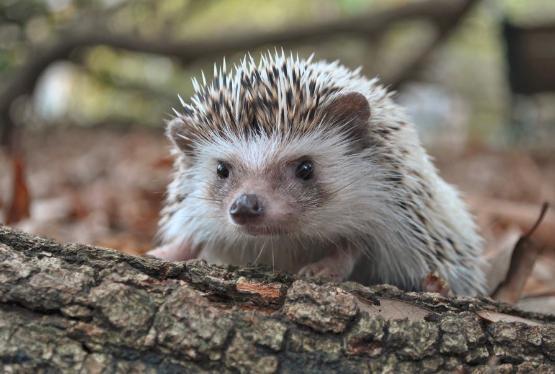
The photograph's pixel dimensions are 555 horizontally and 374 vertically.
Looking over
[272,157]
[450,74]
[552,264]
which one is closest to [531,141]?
[450,74]

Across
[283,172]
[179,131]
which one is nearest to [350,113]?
[283,172]

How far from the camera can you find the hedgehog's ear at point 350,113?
12.5 feet

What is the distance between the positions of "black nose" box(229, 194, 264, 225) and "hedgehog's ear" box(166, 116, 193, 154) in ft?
2.83

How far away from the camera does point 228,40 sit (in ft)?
35.3

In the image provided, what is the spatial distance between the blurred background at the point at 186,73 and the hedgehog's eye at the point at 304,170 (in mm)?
2809

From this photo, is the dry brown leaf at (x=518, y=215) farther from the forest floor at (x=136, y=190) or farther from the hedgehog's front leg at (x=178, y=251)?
the hedgehog's front leg at (x=178, y=251)

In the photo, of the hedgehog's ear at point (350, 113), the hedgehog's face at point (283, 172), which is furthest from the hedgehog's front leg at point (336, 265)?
the hedgehog's ear at point (350, 113)

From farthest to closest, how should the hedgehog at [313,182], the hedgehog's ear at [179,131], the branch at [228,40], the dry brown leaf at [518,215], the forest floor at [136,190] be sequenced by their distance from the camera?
the branch at [228,40] → the dry brown leaf at [518,215] → the forest floor at [136,190] → the hedgehog's ear at [179,131] → the hedgehog at [313,182]

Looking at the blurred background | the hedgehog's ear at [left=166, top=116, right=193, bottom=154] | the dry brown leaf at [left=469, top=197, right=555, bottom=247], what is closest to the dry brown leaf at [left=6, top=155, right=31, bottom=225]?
the blurred background

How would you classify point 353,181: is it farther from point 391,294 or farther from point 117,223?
point 117,223

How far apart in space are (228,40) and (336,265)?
7639 mm

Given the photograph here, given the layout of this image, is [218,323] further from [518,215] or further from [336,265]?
[518,215]

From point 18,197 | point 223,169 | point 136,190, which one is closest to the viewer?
point 223,169

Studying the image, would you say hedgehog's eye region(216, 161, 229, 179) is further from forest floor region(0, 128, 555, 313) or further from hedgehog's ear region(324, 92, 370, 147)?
forest floor region(0, 128, 555, 313)
